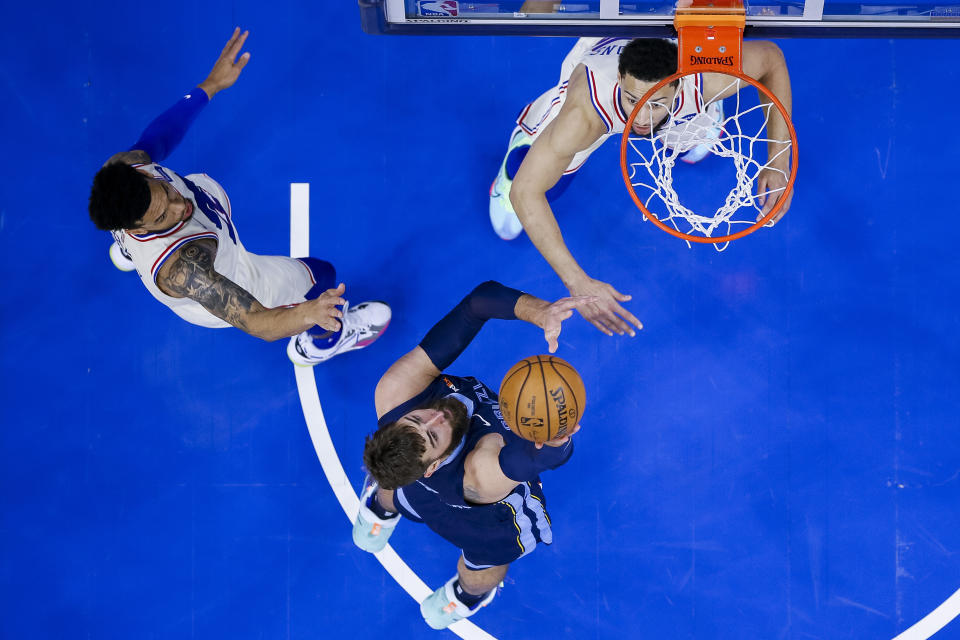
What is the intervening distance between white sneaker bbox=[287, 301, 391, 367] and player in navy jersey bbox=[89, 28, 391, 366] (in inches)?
16.0

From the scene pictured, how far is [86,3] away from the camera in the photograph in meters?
5.25

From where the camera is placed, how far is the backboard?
3.53 m

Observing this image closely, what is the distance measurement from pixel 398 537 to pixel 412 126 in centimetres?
272

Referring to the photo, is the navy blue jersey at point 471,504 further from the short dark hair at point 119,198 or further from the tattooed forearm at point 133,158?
the tattooed forearm at point 133,158

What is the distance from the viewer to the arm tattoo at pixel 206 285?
12.1 feet

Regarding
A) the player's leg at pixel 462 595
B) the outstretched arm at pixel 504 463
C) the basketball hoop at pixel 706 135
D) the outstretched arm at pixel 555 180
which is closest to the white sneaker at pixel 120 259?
the outstretched arm at pixel 555 180

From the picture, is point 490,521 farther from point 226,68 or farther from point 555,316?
point 226,68

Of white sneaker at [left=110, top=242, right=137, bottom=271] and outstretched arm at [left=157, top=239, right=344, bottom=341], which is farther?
white sneaker at [left=110, top=242, right=137, bottom=271]

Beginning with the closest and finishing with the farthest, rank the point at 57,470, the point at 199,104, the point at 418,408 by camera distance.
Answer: the point at 418,408, the point at 199,104, the point at 57,470

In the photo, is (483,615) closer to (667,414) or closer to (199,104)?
(667,414)

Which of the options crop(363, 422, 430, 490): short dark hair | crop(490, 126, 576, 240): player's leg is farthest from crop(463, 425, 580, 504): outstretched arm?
crop(490, 126, 576, 240): player's leg

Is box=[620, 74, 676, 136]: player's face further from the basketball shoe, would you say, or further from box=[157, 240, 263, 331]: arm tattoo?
box=[157, 240, 263, 331]: arm tattoo

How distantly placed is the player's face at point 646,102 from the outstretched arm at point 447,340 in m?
1.00

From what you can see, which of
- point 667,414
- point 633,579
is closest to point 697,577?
point 633,579
